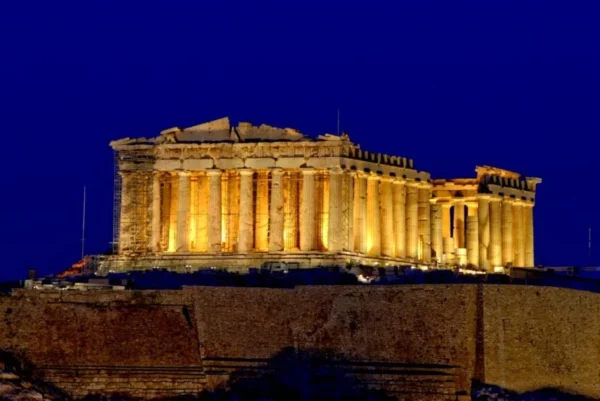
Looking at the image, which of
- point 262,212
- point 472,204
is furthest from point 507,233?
point 262,212

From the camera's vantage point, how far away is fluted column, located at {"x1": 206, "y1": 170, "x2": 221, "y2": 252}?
332 feet

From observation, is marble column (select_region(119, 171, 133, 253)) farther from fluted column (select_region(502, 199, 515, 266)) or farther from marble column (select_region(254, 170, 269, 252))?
fluted column (select_region(502, 199, 515, 266))

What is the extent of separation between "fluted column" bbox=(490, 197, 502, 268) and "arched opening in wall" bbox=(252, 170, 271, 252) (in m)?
16.5

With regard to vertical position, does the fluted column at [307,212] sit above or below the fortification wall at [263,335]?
above

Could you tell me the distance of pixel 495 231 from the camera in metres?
112

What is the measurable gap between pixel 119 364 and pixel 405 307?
1233 cm

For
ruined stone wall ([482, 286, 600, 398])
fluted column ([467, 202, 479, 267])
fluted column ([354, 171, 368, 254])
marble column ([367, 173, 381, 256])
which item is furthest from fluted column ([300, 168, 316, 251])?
ruined stone wall ([482, 286, 600, 398])

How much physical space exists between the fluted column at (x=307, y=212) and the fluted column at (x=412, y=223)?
8258mm

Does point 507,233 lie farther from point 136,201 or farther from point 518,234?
point 136,201

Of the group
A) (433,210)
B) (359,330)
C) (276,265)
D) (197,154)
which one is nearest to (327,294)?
(359,330)

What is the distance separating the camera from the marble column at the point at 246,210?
10062cm

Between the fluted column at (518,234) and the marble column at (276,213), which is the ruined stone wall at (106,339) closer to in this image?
the marble column at (276,213)

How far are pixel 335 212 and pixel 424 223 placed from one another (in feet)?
33.5

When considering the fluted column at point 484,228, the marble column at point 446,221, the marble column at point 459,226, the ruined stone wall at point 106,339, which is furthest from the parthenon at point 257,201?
the ruined stone wall at point 106,339
